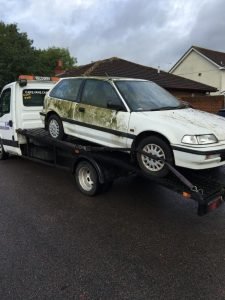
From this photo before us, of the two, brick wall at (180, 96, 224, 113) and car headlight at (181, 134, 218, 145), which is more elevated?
brick wall at (180, 96, 224, 113)

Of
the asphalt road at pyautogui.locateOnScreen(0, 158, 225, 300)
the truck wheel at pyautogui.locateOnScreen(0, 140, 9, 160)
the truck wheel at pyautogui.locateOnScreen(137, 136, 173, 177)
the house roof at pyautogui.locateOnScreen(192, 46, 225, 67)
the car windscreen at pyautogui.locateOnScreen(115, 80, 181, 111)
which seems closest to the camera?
the asphalt road at pyautogui.locateOnScreen(0, 158, 225, 300)

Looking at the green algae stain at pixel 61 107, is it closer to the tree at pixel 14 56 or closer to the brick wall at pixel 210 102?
the brick wall at pixel 210 102

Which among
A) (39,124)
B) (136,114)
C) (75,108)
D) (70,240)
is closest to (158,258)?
(70,240)

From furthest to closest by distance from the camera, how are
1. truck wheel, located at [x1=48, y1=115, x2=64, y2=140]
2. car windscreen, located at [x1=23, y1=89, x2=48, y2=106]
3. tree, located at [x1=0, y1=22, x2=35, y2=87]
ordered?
1. tree, located at [x1=0, y1=22, x2=35, y2=87]
2. car windscreen, located at [x1=23, y1=89, x2=48, y2=106]
3. truck wheel, located at [x1=48, y1=115, x2=64, y2=140]

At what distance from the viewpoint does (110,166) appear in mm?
5957

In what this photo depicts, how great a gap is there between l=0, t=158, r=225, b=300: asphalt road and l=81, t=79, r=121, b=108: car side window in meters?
1.79

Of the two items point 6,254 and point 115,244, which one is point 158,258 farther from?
point 6,254

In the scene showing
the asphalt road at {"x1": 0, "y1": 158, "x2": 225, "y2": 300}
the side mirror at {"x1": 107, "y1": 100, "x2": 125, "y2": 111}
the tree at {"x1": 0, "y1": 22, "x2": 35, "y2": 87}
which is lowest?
the asphalt road at {"x1": 0, "y1": 158, "x2": 225, "y2": 300}

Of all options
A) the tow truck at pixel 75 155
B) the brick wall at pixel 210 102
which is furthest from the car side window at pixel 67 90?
the brick wall at pixel 210 102

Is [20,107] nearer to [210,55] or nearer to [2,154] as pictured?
[2,154]

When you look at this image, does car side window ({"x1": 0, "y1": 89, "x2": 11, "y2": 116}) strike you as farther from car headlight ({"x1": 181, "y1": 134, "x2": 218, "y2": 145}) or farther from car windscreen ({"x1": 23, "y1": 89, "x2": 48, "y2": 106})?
car headlight ({"x1": 181, "y1": 134, "x2": 218, "y2": 145})

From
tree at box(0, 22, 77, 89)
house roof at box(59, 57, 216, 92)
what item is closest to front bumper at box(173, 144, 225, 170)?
house roof at box(59, 57, 216, 92)

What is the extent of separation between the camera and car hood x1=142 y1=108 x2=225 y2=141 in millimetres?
4715

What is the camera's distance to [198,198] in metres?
4.35
